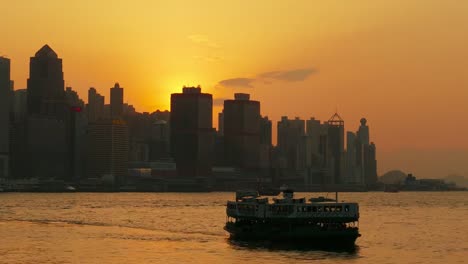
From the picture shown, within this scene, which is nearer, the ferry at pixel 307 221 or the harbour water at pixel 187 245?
the harbour water at pixel 187 245

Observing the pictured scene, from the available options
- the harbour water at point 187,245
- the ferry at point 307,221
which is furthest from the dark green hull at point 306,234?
the harbour water at point 187,245

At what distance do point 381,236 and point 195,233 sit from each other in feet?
111

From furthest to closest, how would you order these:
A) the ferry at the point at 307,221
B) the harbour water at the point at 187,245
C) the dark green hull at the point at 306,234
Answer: the ferry at the point at 307,221 → the dark green hull at the point at 306,234 → the harbour water at the point at 187,245

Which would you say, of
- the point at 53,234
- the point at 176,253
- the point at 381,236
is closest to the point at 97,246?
the point at 176,253

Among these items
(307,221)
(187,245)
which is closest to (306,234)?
(307,221)

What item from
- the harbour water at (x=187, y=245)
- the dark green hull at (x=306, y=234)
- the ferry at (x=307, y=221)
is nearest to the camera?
the harbour water at (x=187, y=245)

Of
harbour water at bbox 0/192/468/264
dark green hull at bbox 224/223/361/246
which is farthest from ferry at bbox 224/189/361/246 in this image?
harbour water at bbox 0/192/468/264

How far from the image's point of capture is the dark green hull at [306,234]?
12125 centimetres

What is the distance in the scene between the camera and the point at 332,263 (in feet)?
348

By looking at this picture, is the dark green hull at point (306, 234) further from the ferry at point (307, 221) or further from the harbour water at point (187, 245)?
the harbour water at point (187, 245)

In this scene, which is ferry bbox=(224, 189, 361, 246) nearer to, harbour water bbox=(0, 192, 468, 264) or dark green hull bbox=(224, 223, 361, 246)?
dark green hull bbox=(224, 223, 361, 246)

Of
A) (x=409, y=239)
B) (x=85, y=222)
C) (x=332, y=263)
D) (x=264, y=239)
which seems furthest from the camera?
(x=85, y=222)

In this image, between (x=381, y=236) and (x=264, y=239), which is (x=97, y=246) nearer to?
(x=264, y=239)

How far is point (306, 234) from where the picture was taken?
121750 mm
